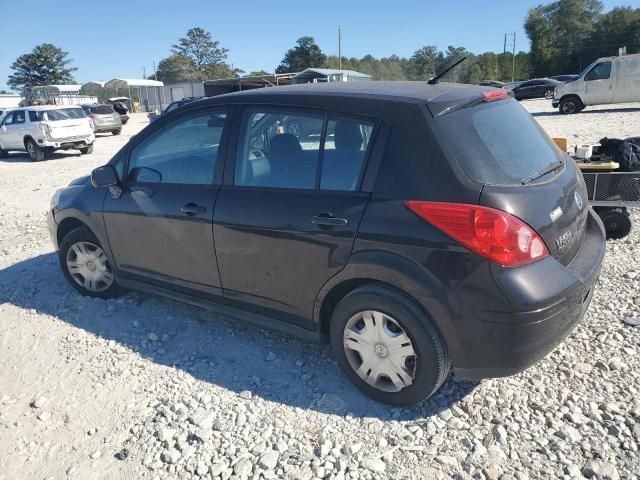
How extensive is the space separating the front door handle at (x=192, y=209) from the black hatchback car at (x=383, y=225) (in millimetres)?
30

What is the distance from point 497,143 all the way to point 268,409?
199cm

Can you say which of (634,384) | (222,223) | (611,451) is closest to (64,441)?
(222,223)

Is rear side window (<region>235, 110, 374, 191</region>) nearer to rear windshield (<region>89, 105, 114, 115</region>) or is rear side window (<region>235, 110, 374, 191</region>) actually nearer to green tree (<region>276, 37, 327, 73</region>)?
rear windshield (<region>89, 105, 114, 115</region>)

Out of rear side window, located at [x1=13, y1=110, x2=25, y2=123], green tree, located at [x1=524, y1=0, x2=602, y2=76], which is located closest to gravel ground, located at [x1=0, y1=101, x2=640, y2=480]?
rear side window, located at [x1=13, y1=110, x2=25, y2=123]

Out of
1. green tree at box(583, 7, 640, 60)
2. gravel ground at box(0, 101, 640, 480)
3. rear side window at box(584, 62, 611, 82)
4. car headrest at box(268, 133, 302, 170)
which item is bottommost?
gravel ground at box(0, 101, 640, 480)

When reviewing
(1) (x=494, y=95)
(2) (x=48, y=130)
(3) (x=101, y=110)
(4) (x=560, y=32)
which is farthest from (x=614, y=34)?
(1) (x=494, y=95)

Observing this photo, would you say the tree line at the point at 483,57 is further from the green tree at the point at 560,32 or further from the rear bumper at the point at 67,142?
the rear bumper at the point at 67,142

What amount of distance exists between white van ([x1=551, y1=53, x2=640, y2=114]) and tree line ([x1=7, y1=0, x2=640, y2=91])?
20.9 metres

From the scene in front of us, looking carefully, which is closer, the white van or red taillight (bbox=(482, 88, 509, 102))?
red taillight (bbox=(482, 88, 509, 102))

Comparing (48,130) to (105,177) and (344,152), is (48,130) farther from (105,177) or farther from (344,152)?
(344,152)

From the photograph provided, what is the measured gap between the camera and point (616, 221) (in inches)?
204

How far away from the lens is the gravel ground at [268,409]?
2.44m

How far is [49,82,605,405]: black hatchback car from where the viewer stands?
238cm

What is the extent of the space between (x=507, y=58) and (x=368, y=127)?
253ft
